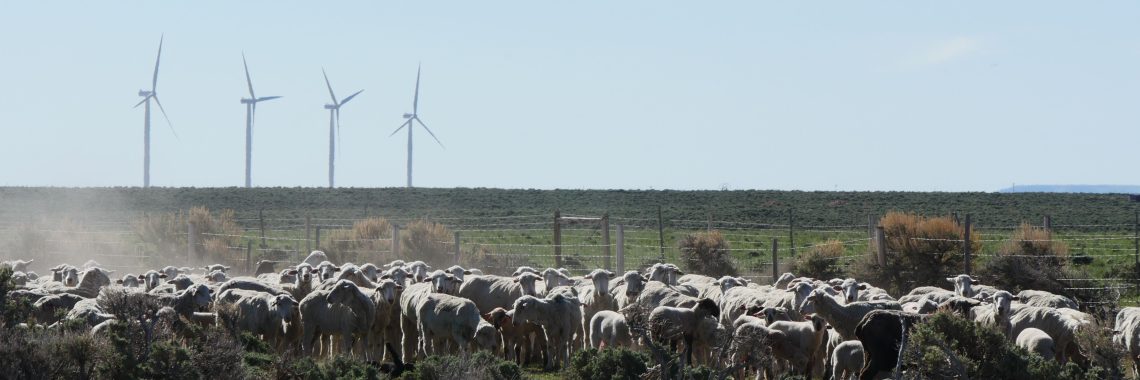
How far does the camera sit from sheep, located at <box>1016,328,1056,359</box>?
614 inches

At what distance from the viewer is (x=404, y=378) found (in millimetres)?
15086

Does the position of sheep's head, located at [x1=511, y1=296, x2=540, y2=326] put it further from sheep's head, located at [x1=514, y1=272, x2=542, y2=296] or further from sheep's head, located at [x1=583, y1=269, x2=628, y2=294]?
sheep's head, located at [x1=583, y1=269, x2=628, y2=294]

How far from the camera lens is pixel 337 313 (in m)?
18.2

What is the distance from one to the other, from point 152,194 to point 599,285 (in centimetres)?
5952

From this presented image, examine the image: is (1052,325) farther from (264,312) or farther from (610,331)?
(264,312)

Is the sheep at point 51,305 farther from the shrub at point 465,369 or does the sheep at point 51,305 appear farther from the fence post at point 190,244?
the fence post at point 190,244

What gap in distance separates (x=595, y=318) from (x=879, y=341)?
171 inches

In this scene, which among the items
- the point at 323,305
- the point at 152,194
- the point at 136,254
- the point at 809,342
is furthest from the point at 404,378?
the point at 152,194

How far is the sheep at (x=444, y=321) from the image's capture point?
17.8 meters

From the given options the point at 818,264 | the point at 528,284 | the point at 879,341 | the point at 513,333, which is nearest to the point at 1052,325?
the point at 879,341

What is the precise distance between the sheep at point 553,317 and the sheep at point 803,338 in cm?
308

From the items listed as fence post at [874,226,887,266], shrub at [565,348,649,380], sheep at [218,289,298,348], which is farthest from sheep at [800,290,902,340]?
fence post at [874,226,887,266]

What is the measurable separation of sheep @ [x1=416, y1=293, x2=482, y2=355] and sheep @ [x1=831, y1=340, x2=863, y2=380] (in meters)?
4.73

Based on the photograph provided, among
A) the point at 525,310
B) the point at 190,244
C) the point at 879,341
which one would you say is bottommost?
the point at 879,341
